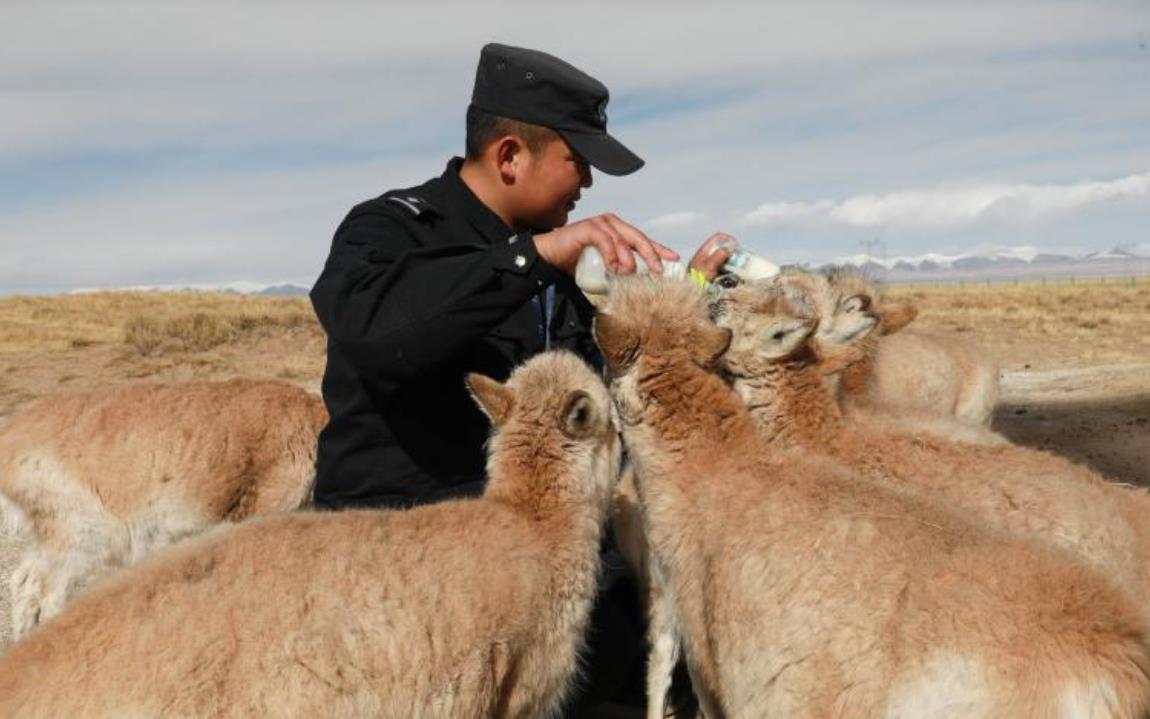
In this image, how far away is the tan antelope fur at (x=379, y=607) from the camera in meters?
4.24

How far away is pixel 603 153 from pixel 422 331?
1.37 meters

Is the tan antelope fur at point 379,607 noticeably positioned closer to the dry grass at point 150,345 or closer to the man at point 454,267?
the man at point 454,267

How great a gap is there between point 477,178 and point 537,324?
835mm

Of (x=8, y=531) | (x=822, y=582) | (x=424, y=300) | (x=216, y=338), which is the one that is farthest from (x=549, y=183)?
(x=216, y=338)

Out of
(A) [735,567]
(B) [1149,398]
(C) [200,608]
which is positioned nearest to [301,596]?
(C) [200,608]

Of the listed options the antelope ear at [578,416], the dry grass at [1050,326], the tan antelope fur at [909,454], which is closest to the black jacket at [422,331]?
the antelope ear at [578,416]

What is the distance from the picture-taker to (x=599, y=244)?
536 centimetres

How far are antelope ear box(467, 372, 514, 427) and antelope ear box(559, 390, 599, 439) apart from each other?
0.88 feet

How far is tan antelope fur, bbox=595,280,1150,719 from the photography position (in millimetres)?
3859

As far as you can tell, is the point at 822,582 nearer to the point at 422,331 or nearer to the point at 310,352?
the point at 422,331

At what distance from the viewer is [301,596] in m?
4.55

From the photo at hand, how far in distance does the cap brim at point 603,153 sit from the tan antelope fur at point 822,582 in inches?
30.7

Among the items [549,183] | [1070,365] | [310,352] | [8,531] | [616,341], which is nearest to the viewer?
[616,341]

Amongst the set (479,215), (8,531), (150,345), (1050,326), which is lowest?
(1050,326)
